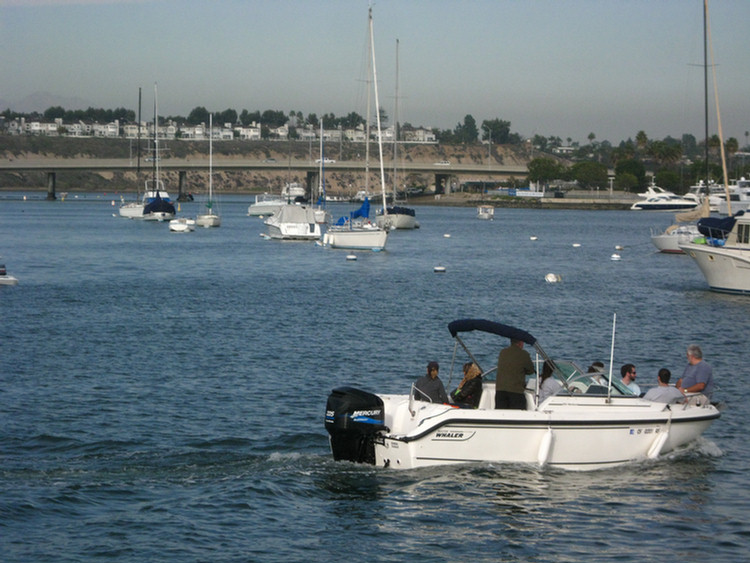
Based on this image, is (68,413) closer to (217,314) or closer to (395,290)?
(217,314)

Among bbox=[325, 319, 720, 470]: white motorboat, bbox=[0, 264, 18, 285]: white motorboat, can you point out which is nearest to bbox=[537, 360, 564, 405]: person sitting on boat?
bbox=[325, 319, 720, 470]: white motorboat

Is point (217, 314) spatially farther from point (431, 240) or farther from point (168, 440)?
point (431, 240)

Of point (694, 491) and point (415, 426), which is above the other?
point (415, 426)

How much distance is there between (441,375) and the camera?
93.2 feet

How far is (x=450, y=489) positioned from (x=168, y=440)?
6540 mm

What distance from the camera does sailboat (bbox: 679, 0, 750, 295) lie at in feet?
155

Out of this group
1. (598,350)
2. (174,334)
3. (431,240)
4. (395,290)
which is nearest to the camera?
(598,350)

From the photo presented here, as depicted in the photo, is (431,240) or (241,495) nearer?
(241,495)

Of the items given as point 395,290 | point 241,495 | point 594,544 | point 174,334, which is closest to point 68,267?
point 395,290

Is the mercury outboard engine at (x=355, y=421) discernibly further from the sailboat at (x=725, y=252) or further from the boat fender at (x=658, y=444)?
the sailboat at (x=725, y=252)

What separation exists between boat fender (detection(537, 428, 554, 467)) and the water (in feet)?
0.89

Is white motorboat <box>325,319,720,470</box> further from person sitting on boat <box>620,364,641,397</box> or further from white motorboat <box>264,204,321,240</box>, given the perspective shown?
white motorboat <box>264,204,321,240</box>

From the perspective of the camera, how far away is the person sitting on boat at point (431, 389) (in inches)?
727

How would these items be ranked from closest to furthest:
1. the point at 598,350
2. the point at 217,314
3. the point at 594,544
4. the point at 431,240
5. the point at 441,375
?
the point at 594,544 < the point at 441,375 < the point at 598,350 < the point at 217,314 < the point at 431,240
